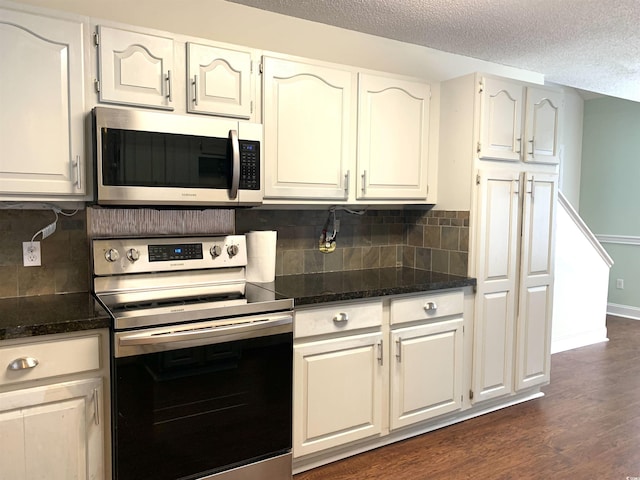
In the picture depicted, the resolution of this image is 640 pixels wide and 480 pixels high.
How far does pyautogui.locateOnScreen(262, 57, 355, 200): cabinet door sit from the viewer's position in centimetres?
249

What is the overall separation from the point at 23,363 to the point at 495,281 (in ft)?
8.08

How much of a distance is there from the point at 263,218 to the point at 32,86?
1.28m

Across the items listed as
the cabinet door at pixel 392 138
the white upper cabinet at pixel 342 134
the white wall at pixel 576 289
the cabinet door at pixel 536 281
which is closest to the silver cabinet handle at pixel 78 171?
the white upper cabinet at pixel 342 134

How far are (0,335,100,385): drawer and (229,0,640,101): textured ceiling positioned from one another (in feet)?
6.35

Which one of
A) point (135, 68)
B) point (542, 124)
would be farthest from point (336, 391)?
point (542, 124)

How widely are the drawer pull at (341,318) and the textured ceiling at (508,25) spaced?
1.65m

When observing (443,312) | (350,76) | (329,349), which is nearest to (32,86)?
(350,76)

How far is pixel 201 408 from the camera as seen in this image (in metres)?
2.01

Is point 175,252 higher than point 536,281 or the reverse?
higher

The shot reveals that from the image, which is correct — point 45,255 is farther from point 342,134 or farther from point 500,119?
point 500,119

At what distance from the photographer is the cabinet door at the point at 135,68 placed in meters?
2.08

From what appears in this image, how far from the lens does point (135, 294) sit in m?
2.28

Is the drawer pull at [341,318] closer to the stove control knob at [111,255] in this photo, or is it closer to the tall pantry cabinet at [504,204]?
the tall pantry cabinet at [504,204]

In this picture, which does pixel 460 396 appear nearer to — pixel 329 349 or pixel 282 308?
pixel 329 349
